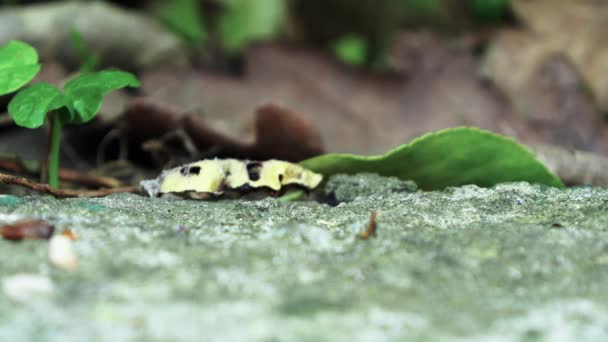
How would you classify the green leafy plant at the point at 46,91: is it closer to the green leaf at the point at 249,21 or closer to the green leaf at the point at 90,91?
the green leaf at the point at 90,91

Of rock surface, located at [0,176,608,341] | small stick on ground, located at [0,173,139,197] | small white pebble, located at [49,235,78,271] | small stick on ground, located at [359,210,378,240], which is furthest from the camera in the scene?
small stick on ground, located at [0,173,139,197]

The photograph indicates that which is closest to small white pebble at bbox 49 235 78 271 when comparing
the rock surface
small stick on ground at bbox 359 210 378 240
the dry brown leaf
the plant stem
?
the rock surface

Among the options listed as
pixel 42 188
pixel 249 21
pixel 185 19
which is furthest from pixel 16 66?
pixel 249 21

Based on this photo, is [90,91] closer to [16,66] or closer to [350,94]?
[16,66]

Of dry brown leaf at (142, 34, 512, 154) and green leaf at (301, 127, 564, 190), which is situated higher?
dry brown leaf at (142, 34, 512, 154)

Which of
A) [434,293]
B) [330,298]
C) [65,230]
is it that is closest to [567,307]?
[434,293]

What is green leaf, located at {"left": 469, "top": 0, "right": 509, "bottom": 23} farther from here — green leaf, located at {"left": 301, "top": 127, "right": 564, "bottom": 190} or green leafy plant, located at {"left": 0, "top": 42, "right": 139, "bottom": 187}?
green leafy plant, located at {"left": 0, "top": 42, "right": 139, "bottom": 187}

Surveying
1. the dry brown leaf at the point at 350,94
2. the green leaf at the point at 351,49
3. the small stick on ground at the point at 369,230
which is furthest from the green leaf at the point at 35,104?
the green leaf at the point at 351,49
